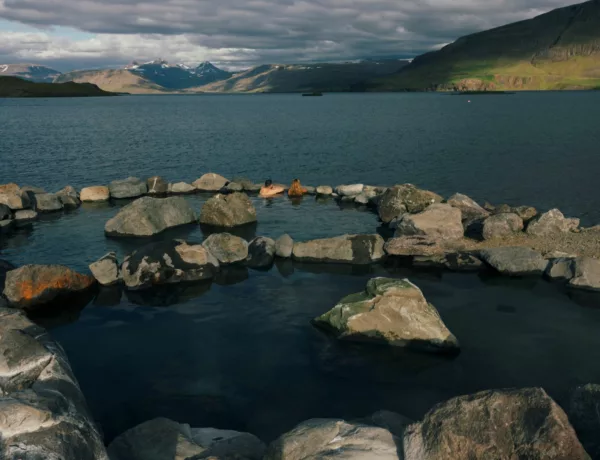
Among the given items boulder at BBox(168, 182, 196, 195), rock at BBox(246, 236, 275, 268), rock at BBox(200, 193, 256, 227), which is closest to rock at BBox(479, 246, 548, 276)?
rock at BBox(246, 236, 275, 268)

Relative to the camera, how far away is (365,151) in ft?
247

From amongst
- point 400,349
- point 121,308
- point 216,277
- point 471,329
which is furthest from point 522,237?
point 121,308

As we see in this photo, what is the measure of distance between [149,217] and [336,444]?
2610cm

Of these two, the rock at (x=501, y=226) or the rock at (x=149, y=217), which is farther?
the rock at (x=149, y=217)

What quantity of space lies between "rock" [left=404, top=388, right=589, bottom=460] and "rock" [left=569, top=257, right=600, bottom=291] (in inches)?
616

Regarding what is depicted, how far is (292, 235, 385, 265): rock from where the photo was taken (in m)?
27.6

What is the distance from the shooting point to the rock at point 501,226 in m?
29.4

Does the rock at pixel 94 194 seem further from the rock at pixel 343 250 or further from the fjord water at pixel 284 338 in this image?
the rock at pixel 343 250

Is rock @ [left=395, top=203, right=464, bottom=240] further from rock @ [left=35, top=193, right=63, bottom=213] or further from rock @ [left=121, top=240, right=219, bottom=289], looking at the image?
rock @ [left=35, top=193, right=63, bottom=213]

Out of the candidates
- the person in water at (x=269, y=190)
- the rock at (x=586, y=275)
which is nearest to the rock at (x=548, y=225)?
the rock at (x=586, y=275)

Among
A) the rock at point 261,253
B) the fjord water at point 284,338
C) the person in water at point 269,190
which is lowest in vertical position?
the fjord water at point 284,338

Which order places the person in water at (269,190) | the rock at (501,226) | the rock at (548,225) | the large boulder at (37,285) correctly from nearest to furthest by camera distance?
the large boulder at (37,285)
the rock at (501,226)
the rock at (548,225)
the person in water at (269,190)

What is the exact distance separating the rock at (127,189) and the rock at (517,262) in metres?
32.0

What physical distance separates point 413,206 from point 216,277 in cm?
1604
